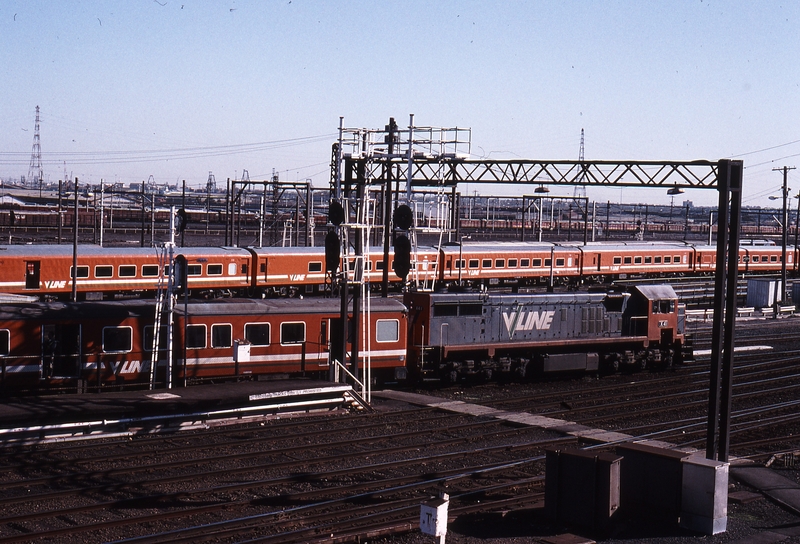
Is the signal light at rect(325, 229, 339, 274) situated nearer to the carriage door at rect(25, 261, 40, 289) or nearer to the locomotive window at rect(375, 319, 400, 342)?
the locomotive window at rect(375, 319, 400, 342)

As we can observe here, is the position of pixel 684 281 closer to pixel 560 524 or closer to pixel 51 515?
pixel 560 524

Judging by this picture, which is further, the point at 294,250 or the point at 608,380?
the point at 294,250

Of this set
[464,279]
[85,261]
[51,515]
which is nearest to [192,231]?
[464,279]

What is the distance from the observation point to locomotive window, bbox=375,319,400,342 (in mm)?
24094

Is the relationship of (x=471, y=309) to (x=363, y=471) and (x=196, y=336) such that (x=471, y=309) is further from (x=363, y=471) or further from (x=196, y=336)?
(x=363, y=471)

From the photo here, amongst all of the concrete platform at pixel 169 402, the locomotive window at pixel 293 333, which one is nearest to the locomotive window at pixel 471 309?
the locomotive window at pixel 293 333

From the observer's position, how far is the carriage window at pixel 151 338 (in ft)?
68.7

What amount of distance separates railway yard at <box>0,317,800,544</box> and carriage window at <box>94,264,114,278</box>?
17351mm

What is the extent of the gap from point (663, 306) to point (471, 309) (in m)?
8.71

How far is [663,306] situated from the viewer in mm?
30250

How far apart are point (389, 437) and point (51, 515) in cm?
781

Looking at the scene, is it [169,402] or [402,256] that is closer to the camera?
[169,402]

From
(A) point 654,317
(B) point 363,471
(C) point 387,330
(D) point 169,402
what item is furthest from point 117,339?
(A) point 654,317

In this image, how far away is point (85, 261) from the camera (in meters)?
35.2
